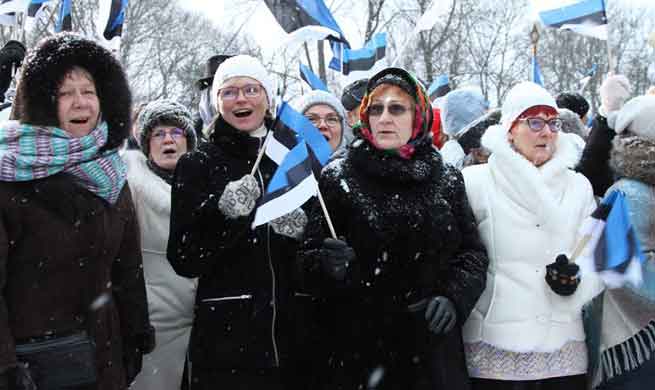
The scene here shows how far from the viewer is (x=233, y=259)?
144 inches

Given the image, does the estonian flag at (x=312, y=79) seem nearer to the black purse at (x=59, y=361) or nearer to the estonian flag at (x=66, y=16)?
the estonian flag at (x=66, y=16)

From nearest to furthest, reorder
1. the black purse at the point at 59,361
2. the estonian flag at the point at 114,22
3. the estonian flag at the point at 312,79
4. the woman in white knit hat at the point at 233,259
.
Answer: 1. the black purse at the point at 59,361
2. the woman in white knit hat at the point at 233,259
3. the estonian flag at the point at 114,22
4. the estonian flag at the point at 312,79

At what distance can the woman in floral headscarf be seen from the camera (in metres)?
3.54

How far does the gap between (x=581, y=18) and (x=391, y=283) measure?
3270 mm

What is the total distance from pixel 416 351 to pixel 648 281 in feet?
4.24

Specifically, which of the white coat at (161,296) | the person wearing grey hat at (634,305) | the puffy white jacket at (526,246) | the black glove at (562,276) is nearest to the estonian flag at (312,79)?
the white coat at (161,296)

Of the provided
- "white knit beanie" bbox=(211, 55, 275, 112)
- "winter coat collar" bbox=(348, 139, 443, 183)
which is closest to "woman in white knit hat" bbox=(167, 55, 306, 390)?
"white knit beanie" bbox=(211, 55, 275, 112)

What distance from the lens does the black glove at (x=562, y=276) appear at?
3.61 m

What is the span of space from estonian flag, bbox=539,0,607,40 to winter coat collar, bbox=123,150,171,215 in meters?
3.30

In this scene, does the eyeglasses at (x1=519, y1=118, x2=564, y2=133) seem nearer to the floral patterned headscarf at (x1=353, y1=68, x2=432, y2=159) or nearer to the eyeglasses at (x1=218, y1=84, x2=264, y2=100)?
the floral patterned headscarf at (x1=353, y1=68, x2=432, y2=159)

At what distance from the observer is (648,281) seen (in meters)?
3.83

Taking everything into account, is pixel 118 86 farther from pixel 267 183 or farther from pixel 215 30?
pixel 215 30

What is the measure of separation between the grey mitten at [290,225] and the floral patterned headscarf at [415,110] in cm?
53

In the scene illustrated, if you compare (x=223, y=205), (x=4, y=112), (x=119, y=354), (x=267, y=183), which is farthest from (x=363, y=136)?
(x=4, y=112)
